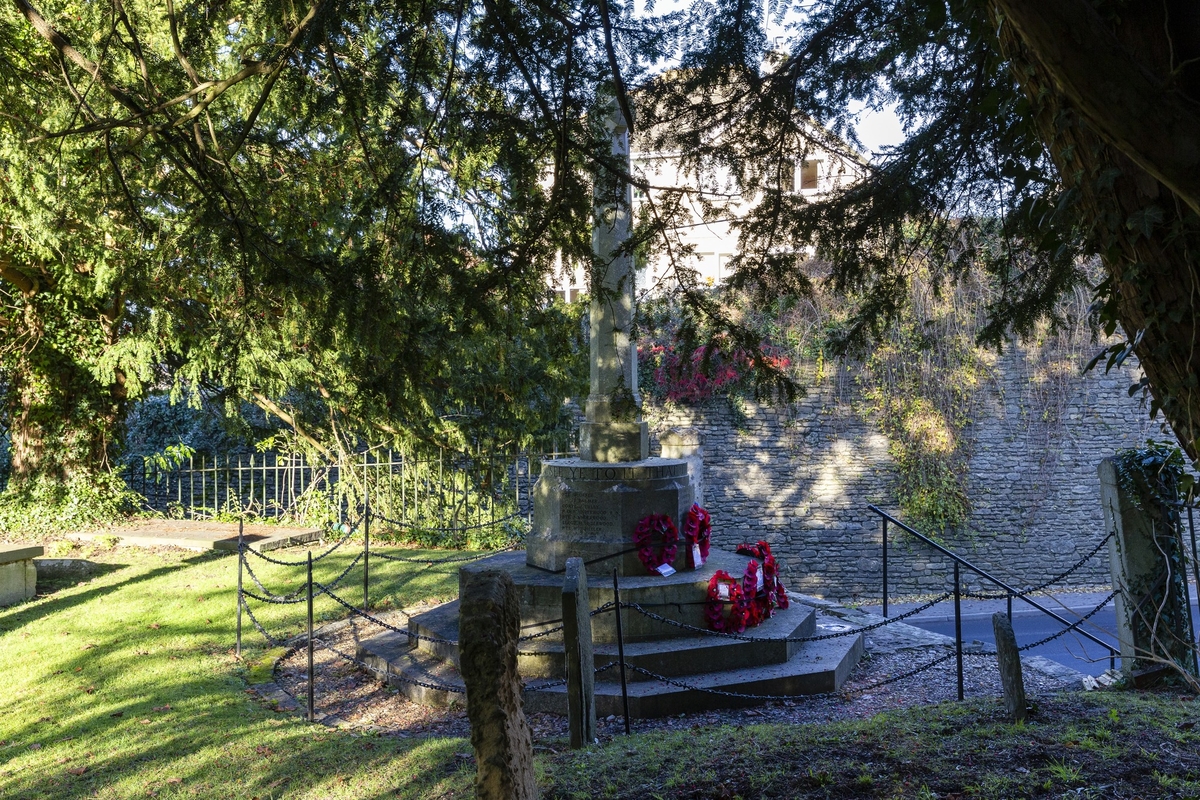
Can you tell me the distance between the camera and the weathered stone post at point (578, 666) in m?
4.77

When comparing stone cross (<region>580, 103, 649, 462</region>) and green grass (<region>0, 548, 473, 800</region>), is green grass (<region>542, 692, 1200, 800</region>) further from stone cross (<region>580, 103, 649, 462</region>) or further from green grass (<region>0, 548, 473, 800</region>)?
stone cross (<region>580, 103, 649, 462</region>)

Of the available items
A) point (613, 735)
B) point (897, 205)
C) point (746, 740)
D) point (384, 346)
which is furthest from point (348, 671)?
point (897, 205)

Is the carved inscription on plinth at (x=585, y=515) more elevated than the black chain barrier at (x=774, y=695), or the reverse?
the carved inscription on plinth at (x=585, y=515)

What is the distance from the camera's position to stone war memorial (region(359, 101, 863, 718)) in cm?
621

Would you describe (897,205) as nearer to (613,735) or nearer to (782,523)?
(613,735)

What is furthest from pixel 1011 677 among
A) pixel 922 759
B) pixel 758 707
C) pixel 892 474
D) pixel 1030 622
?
pixel 892 474

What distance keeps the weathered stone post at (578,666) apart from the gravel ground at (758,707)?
421 millimetres

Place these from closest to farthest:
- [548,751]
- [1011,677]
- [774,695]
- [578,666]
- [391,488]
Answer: [1011,677] → [548,751] → [578,666] → [774,695] → [391,488]

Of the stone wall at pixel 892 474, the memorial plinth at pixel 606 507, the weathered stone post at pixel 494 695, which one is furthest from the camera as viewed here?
the stone wall at pixel 892 474

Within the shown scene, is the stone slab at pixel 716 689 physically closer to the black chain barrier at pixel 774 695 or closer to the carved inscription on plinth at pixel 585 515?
the black chain barrier at pixel 774 695

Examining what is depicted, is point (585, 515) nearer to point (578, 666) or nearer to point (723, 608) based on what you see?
point (723, 608)

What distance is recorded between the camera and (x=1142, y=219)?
201cm

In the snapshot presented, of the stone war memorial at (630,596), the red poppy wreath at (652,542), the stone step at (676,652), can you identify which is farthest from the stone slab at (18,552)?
the red poppy wreath at (652,542)

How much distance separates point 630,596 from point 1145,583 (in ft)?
11.8
